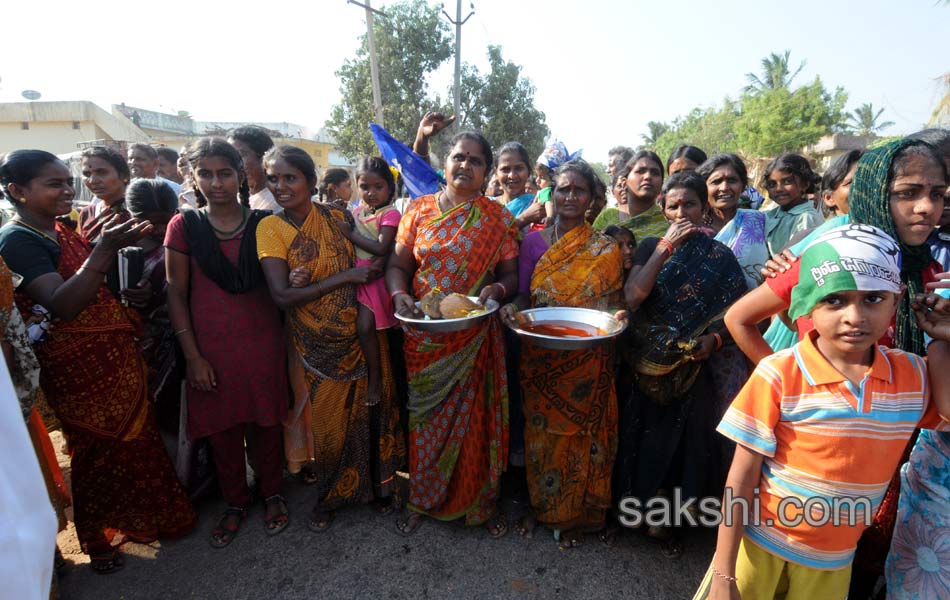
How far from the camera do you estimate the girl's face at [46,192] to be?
2.28 metres

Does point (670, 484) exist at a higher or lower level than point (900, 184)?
lower

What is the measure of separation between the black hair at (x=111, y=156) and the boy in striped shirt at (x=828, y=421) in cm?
388

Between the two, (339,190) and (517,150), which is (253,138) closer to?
(517,150)

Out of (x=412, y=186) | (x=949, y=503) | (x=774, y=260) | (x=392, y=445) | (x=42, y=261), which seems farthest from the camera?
(x=412, y=186)

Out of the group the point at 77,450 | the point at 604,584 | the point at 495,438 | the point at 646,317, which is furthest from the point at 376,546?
the point at 646,317

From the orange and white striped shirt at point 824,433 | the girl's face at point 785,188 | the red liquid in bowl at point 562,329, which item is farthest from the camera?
the girl's face at point 785,188

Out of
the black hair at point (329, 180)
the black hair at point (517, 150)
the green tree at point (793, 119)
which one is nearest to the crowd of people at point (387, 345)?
the black hair at point (517, 150)

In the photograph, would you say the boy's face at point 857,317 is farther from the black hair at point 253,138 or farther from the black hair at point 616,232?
the black hair at point 253,138

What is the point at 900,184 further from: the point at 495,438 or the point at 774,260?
the point at 495,438

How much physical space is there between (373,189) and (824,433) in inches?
118

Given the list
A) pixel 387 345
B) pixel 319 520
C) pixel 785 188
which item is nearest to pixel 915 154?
pixel 785 188

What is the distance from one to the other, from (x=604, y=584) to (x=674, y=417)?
96cm

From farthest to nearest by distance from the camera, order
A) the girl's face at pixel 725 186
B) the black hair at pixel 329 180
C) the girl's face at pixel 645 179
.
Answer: the black hair at pixel 329 180 → the girl's face at pixel 645 179 → the girl's face at pixel 725 186

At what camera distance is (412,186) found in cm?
454
